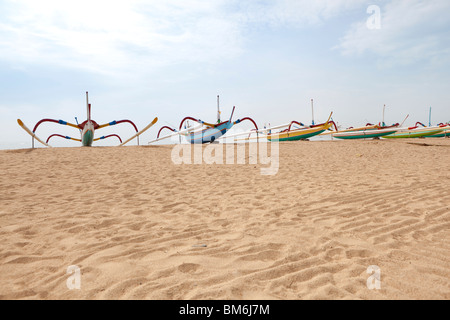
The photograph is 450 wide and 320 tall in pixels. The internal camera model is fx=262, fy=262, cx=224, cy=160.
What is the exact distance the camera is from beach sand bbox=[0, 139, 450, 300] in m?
2.36

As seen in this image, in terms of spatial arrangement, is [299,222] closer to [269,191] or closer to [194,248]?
[194,248]

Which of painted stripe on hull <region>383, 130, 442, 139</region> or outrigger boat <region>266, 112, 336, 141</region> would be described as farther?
painted stripe on hull <region>383, 130, 442, 139</region>

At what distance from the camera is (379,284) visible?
2359 mm

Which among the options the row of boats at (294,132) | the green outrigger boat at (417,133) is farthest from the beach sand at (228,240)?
the green outrigger boat at (417,133)

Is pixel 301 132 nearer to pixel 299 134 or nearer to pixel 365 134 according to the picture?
pixel 299 134

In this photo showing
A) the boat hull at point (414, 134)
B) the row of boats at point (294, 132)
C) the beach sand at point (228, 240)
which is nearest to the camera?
the beach sand at point (228, 240)

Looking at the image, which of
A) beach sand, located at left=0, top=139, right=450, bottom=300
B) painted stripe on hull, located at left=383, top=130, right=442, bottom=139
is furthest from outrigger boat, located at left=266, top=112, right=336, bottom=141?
beach sand, located at left=0, top=139, right=450, bottom=300

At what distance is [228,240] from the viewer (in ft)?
11.1

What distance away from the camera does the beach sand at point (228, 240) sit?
2.36m

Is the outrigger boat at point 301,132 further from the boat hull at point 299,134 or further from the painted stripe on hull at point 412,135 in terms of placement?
the painted stripe on hull at point 412,135

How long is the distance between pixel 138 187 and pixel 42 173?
375 cm

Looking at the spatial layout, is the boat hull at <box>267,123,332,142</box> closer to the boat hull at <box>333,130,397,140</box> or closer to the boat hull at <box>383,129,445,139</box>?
the boat hull at <box>333,130,397,140</box>
